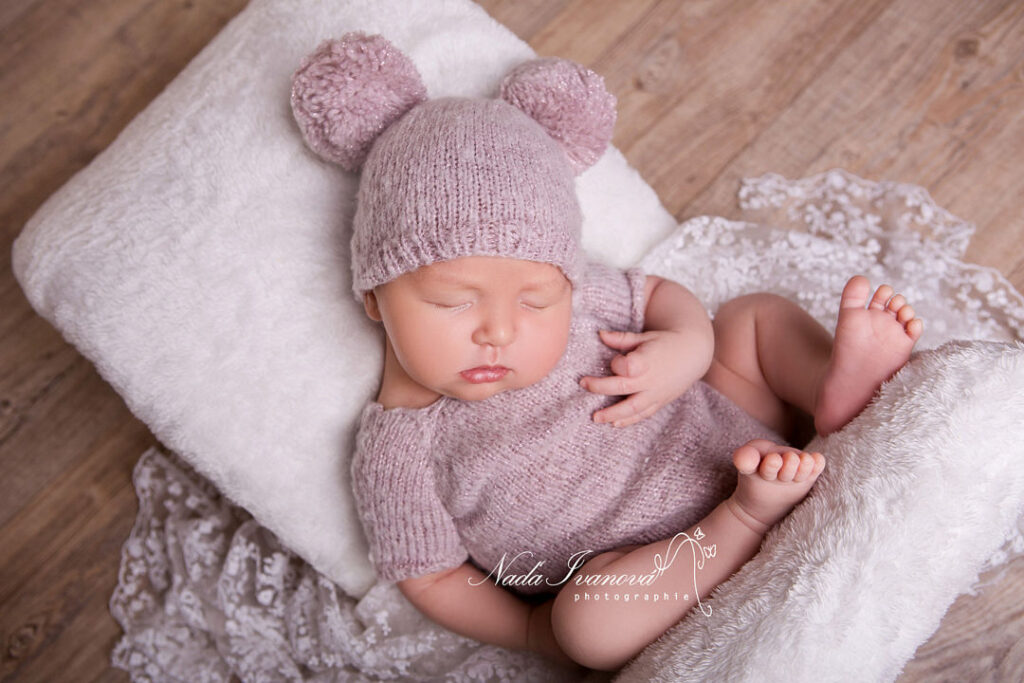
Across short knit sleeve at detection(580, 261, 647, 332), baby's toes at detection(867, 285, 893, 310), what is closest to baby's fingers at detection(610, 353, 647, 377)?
short knit sleeve at detection(580, 261, 647, 332)

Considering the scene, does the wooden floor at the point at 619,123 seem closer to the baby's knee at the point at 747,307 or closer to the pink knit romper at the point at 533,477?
the baby's knee at the point at 747,307

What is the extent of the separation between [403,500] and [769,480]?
500mm

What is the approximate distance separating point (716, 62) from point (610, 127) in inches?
20.0

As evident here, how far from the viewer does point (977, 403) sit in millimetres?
925

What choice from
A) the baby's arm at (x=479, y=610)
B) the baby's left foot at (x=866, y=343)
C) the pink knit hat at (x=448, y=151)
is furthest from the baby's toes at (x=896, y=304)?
the baby's arm at (x=479, y=610)

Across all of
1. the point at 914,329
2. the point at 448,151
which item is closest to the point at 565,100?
the point at 448,151

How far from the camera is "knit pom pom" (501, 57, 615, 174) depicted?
108 centimetres

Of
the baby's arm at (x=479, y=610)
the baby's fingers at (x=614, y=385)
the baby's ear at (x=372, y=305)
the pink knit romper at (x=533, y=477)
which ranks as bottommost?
the baby's arm at (x=479, y=610)

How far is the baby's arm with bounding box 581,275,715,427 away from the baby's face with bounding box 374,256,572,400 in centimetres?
11

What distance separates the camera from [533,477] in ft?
3.51

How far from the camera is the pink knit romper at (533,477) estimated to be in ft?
3.48

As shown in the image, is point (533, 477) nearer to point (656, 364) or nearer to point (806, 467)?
point (656, 364)

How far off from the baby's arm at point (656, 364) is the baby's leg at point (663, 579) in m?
0.17

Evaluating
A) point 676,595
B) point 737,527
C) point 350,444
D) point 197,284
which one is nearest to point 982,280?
point 737,527
